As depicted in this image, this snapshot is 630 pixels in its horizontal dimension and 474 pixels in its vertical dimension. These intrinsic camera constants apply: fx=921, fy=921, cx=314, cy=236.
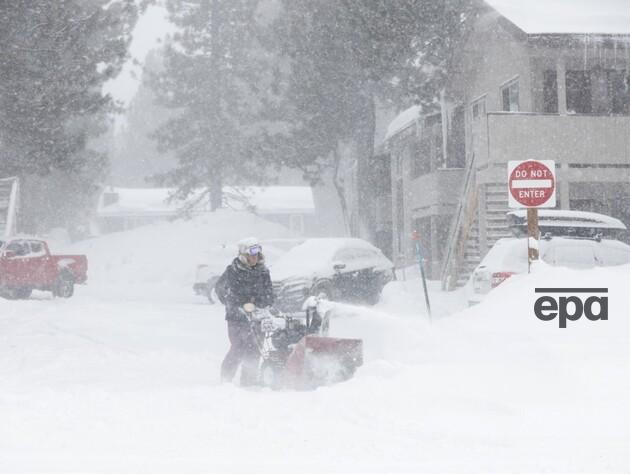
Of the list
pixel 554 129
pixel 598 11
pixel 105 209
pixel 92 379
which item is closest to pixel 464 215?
pixel 554 129

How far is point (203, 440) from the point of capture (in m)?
6.77

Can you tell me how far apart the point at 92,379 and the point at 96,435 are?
3.92 meters

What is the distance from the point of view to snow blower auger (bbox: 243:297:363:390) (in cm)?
897

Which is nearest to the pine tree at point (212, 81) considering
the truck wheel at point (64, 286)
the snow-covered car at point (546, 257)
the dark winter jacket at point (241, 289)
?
the truck wheel at point (64, 286)

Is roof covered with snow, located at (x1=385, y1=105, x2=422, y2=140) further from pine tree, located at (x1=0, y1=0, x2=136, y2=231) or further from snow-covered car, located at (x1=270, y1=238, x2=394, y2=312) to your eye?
snow-covered car, located at (x1=270, y1=238, x2=394, y2=312)

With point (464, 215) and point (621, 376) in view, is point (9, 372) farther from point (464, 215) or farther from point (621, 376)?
point (464, 215)

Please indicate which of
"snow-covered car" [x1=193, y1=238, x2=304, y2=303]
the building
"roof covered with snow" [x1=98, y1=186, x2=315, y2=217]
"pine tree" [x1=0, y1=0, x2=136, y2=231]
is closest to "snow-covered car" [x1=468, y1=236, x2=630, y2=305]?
"snow-covered car" [x1=193, y1=238, x2=304, y2=303]

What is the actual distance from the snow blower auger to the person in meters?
0.13

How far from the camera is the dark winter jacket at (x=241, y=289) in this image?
9.83 m

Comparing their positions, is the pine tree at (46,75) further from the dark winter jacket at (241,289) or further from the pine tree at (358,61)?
the dark winter jacket at (241,289)

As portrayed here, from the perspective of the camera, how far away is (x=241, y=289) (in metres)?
9.83

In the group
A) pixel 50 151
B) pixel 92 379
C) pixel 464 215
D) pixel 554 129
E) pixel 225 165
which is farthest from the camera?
pixel 225 165

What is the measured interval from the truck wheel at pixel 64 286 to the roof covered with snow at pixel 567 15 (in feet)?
43.9

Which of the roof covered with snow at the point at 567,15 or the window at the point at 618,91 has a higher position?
the roof covered with snow at the point at 567,15
